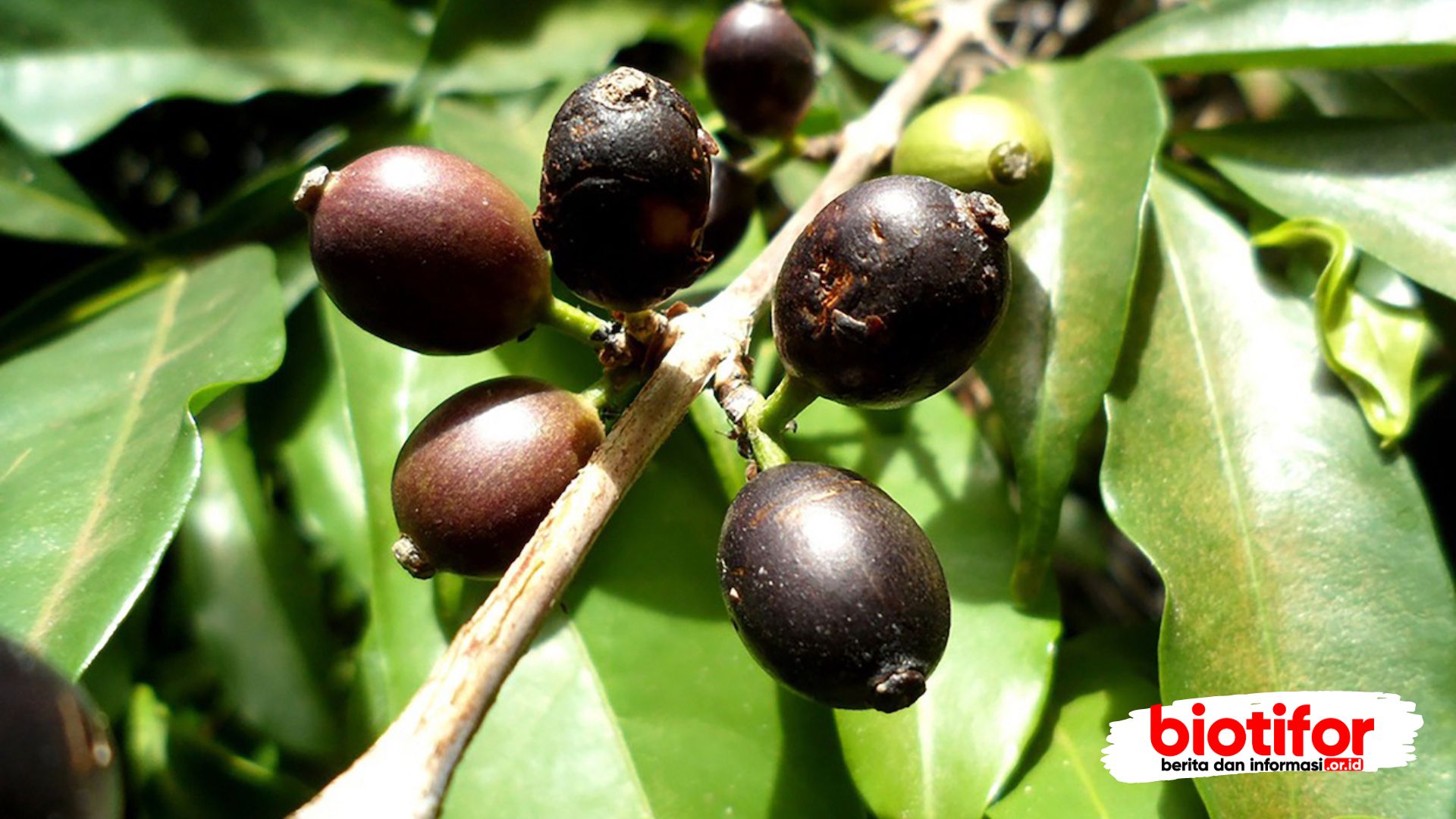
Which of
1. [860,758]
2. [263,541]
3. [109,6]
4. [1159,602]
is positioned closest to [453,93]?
[109,6]

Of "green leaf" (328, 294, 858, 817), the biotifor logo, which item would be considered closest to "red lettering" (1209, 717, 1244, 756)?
the biotifor logo

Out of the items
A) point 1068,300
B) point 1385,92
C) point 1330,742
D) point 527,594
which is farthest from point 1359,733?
point 1385,92

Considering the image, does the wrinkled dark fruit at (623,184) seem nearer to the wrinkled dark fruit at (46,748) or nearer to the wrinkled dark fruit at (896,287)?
the wrinkled dark fruit at (896,287)

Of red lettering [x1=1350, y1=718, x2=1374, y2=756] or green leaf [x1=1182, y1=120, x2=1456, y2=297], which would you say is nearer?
red lettering [x1=1350, y1=718, x2=1374, y2=756]

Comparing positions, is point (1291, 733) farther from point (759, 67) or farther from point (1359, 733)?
point (759, 67)

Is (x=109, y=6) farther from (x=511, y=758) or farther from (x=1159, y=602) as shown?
(x=1159, y=602)

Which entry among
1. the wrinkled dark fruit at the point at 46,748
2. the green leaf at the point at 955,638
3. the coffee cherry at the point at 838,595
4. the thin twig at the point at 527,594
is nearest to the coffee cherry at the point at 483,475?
the thin twig at the point at 527,594

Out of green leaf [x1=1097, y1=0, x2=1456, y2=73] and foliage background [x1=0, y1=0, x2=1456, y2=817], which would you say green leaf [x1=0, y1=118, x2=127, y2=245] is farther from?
green leaf [x1=1097, y1=0, x2=1456, y2=73]
